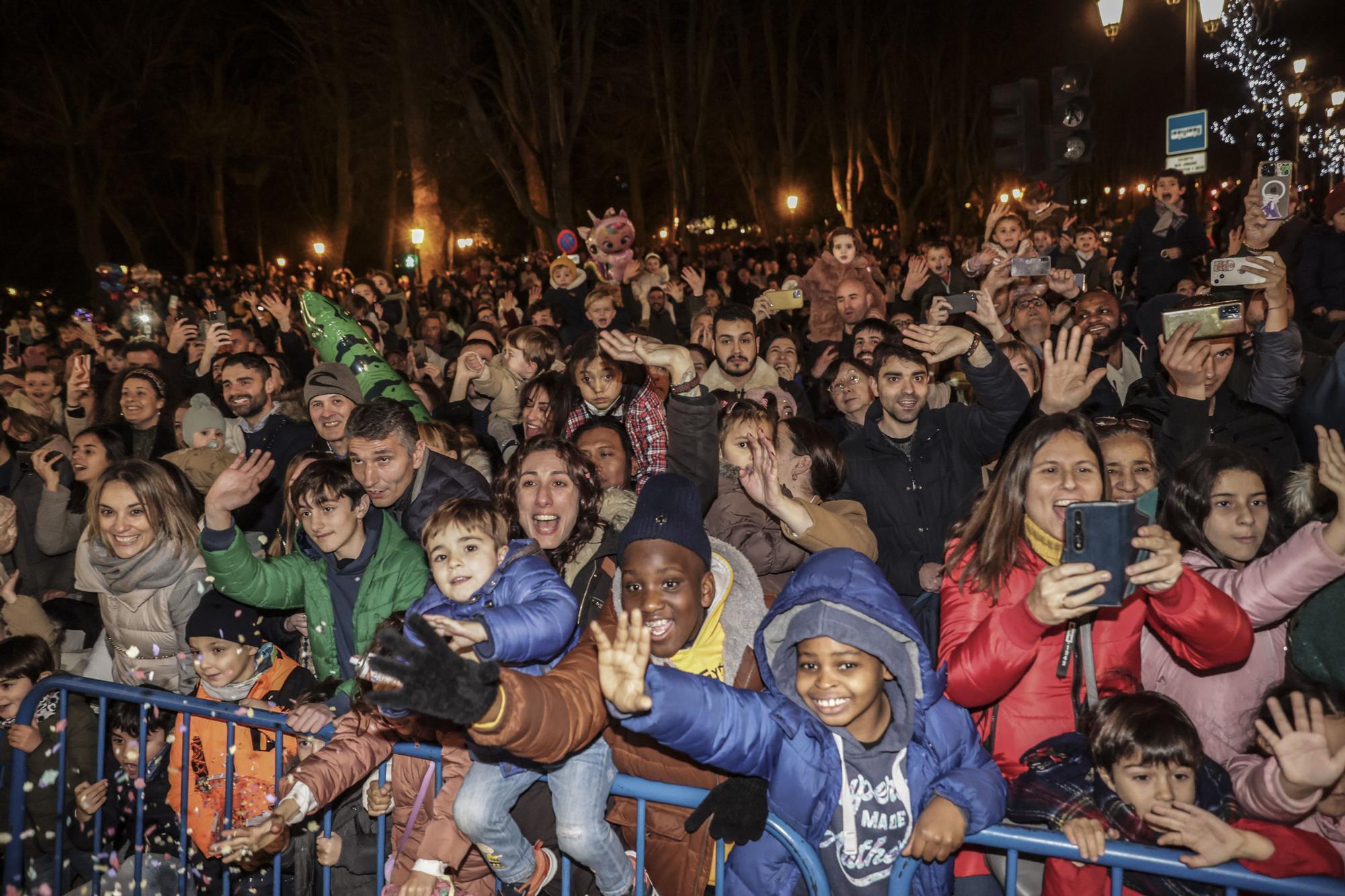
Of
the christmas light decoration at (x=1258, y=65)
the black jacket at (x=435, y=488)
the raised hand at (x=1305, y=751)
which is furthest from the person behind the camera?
the christmas light decoration at (x=1258, y=65)

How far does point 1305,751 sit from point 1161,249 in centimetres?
802

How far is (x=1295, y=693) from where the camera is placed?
3014 mm

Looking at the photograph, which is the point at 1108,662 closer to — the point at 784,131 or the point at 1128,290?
the point at 1128,290

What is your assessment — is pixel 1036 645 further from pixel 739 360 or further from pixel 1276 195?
pixel 1276 195

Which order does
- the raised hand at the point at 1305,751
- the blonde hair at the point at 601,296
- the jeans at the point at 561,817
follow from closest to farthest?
the raised hand at the point at 1305,751 → the jeans at the point at 561,817 → the blonde hair at the point at 601,296

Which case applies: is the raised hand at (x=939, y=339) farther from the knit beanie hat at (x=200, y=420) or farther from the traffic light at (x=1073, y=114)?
the traffic light at (x=1073, y=114)

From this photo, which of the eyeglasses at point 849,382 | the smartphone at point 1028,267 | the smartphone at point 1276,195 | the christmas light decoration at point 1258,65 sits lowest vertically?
the eyeglasses at point 849,382

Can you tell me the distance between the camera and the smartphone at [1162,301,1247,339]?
479cm

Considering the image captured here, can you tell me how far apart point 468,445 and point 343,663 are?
259 cm

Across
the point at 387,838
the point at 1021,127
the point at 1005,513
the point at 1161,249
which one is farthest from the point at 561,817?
the point at 1161,249

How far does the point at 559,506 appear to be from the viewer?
4.45 meters

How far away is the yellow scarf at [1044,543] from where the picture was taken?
137 inches

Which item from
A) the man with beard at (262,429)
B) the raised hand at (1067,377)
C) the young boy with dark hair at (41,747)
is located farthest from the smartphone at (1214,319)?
the young boy with dark hair at (41,747)

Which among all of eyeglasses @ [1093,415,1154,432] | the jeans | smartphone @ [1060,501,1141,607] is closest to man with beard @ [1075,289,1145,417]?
eyeglasses @ [1093,415,1154,432]
